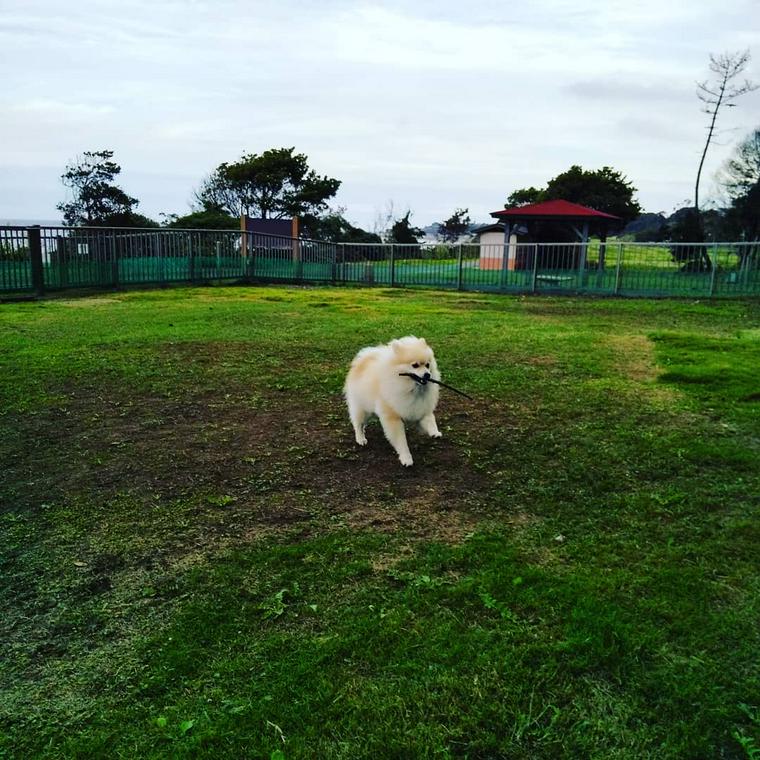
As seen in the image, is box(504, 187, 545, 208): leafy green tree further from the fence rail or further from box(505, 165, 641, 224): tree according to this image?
the fence rail

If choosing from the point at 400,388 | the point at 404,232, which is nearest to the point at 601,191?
the point at 404,232

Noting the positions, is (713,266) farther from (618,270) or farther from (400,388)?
(400,388)

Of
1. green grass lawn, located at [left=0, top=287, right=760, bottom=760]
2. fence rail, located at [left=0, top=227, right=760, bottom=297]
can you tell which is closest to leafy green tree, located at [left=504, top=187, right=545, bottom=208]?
fence rail, located at [left=0, top=227, right=760, bottom=297]

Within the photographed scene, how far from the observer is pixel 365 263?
19625 mm

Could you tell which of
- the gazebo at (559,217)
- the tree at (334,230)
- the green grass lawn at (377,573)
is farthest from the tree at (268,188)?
the green grass lawn at (377,573)

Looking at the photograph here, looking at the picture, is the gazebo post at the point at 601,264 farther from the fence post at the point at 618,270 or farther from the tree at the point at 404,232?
the tree at the point at 404,232

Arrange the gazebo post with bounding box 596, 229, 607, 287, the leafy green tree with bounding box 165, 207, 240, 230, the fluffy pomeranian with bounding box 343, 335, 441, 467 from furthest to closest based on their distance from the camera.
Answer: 1. the leafy green tree with bounding box 165, 207, 240, 230
2. the gazebo post with bounding box 596, 229, 607, 287
3. the fluffy pomeranian with bounding box 343, 335, 441, 467

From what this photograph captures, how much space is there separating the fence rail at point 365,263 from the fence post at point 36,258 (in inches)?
0.8

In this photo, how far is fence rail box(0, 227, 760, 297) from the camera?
13.1 metres

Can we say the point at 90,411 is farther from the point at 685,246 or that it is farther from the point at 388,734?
the point at 685,246

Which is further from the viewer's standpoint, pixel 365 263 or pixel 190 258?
pixel 365 263

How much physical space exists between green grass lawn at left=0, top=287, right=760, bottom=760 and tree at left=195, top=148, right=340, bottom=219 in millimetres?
30702

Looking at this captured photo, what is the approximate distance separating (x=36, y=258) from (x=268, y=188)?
23.4m

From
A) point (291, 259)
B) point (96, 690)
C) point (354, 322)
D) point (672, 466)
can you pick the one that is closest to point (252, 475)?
point (96, 690)
